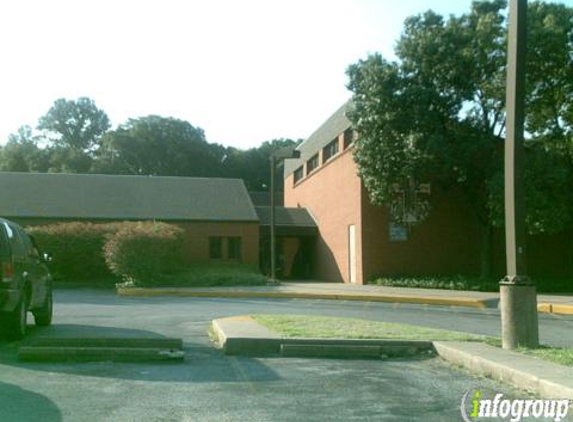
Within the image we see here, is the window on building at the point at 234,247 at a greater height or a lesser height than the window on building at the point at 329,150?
lesser

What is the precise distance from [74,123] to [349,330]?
94.2m

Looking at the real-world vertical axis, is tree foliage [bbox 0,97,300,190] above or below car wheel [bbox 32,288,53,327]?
above

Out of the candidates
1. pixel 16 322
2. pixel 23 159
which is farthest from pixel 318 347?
pixel 23 159

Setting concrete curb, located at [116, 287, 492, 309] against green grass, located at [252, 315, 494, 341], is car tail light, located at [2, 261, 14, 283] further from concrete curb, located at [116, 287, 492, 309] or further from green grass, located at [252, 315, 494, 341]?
concrete curb, located at [116, 287, 492, 309]

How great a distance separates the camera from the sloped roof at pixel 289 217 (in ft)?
130

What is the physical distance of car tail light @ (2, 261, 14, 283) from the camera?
10.4 meters

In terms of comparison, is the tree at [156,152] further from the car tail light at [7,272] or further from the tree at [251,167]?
the car tail light at [7,272]

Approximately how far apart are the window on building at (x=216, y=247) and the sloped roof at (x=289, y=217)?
334 centimetres

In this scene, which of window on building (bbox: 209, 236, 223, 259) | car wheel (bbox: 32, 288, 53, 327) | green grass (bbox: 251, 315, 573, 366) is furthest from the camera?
window on building (bbox: 209, 236, 223, 259)

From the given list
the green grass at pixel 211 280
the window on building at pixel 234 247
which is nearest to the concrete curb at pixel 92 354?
the green grass at pixel 211 280

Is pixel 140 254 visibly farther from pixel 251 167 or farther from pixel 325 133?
pixel 251 167

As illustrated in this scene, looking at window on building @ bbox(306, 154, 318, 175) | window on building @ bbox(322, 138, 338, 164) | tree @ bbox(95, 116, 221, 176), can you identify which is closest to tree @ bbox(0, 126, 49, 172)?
tree @ bbox(95, 116, 221, 176)

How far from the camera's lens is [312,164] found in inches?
1673

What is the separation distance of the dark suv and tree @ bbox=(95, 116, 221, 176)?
62.5 meters
